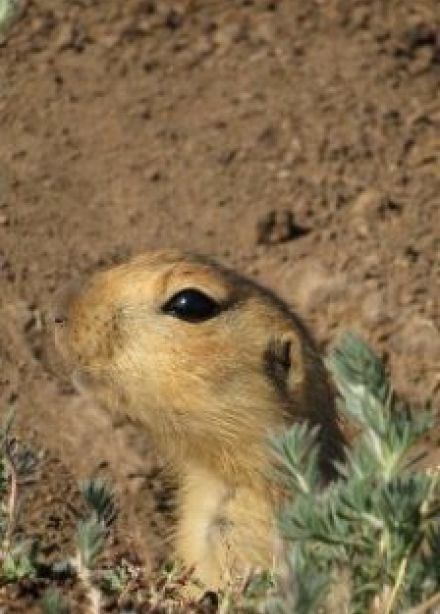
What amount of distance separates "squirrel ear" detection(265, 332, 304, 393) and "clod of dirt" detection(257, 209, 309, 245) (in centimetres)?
179

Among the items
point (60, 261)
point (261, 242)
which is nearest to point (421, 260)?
point (261, 242)

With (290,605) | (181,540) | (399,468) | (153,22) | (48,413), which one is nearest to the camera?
(290,605)

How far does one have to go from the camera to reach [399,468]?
2.87 m

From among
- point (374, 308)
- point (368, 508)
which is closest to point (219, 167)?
point (374, 308)

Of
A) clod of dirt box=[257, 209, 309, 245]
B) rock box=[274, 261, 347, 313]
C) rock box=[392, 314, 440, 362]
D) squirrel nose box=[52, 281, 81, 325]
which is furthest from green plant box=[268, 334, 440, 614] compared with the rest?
clod of dirt box=[257, 209, 309, 245]

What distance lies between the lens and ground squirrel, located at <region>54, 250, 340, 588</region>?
5465 millimetres

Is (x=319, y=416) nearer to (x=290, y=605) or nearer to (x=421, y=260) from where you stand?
(x=421, y=260)

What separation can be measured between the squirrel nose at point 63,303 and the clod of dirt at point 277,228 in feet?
6.49

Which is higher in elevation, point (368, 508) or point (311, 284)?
point (311, 284)

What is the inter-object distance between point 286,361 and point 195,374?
394 mm

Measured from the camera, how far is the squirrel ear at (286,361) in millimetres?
5715

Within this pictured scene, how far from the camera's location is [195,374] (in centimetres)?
551

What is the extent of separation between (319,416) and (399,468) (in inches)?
114

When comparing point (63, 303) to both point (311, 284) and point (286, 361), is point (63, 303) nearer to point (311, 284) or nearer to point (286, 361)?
point (286, 361)
